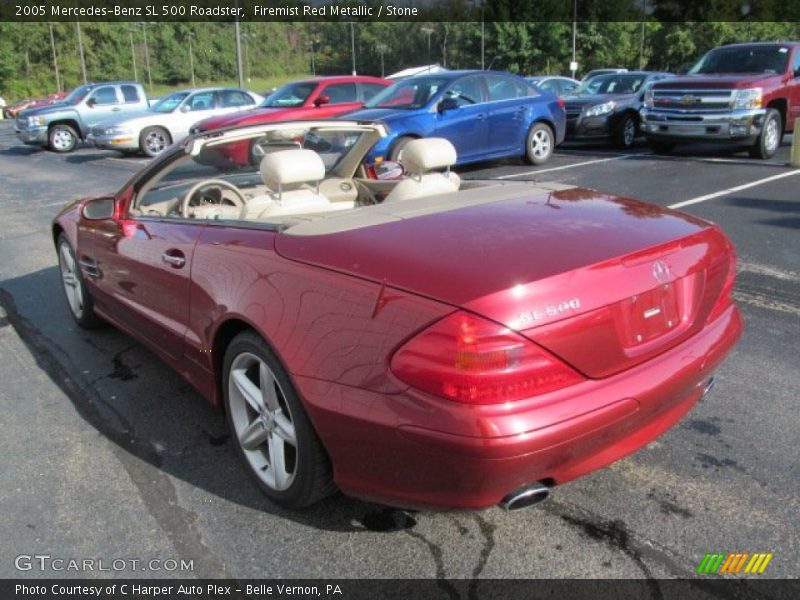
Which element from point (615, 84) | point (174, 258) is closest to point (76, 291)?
point (174, 258)

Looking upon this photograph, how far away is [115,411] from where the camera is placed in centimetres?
352

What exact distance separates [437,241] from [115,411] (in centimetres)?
216

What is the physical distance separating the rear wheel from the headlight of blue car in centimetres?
32

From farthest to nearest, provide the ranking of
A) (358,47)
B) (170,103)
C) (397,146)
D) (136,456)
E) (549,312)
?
(358,47)
(170,103)
(397,146)
(136,456)
(549,312)

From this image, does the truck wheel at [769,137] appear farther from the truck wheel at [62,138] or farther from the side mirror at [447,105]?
the truck wheel at [62,138]

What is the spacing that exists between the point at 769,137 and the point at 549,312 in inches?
430

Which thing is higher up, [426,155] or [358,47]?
[358,47]

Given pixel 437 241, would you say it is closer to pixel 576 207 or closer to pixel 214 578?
pixel 576 207

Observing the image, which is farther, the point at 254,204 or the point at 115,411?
the point at 115,411

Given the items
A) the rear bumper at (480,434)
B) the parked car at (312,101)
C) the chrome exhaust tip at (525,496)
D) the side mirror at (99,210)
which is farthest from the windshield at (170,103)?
the chrome exhaust tip at (525,496)

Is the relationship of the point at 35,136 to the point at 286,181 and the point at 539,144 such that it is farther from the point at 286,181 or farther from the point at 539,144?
the point at 286,181

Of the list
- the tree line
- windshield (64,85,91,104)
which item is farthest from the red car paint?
the tree line

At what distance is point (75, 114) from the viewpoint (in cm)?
1962

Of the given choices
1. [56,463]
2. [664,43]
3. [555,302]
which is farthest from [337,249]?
[664,43]
